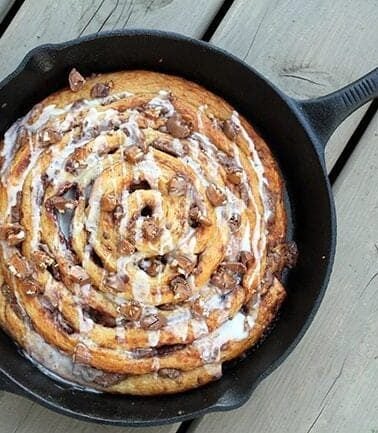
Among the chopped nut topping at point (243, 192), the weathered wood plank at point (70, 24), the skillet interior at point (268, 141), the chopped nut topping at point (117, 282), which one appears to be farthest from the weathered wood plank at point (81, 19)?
the chopped nut topping at point (117, 282)

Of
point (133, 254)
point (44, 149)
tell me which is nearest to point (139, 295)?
point (133, 254)

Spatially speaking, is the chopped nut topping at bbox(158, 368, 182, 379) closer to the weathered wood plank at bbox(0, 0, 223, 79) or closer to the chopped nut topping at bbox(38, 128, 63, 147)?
the chopped nut topping at bbox(38, 128, 63, 147)

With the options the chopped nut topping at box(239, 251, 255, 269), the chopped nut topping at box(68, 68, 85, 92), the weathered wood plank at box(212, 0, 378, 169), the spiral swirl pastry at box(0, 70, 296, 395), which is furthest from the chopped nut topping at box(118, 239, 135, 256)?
Answer: the weathered wood plank at box(212, 0, 378, 169)

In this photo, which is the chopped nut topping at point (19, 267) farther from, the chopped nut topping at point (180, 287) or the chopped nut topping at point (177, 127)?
the chopped nut topping at point (177, 127)

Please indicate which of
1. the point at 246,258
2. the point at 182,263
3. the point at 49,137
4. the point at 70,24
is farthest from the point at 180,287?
the point at 70,24

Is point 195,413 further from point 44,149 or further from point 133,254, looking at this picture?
point 44,149
